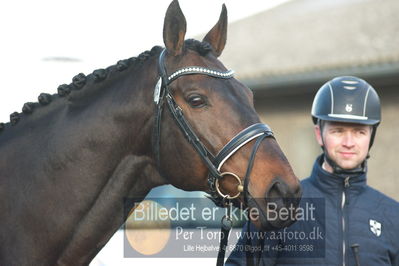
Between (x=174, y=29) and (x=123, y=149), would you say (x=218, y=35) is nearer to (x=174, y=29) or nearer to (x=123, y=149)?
(x=174, y=29)

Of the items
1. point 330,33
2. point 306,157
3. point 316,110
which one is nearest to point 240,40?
point 330,33

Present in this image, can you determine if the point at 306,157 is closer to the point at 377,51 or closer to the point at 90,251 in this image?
the point at 377,51

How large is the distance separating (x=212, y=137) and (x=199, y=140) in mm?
63

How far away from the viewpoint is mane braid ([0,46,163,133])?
131 inches

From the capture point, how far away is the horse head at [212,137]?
9.72 feet

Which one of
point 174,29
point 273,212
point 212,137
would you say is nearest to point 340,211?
point 273,212

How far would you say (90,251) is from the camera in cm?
313

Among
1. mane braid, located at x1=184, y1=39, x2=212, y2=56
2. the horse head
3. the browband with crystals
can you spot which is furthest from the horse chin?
mane braid, located at x1=184, y1=39, x2=212, y2=56

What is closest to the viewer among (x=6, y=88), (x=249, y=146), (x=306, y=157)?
(x=249, y=146)

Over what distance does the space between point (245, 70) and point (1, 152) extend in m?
8.95

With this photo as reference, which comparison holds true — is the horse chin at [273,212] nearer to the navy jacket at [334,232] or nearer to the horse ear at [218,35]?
the navy jacket at [334,232]

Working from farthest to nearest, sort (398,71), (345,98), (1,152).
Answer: (398,71)
(345,98)
(1,152)

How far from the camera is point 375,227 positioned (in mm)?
3305

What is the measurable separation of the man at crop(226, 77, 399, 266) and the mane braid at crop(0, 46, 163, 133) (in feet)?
3.35
